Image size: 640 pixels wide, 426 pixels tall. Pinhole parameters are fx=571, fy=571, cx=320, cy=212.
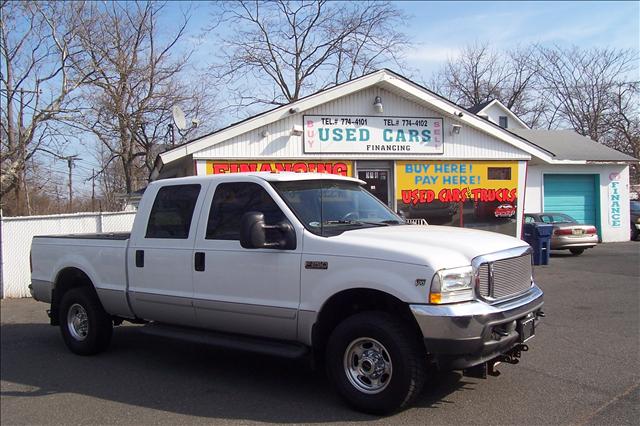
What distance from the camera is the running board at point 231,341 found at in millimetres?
4902

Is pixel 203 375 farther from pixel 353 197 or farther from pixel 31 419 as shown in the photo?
pixel 353 197

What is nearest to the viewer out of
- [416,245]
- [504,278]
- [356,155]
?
[416,245]

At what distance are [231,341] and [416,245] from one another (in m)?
2.00

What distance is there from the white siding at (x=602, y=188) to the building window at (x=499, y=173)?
247 inches

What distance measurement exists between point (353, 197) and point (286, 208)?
3.03 ft

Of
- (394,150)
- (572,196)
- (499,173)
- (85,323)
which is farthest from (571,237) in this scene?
(85,323)

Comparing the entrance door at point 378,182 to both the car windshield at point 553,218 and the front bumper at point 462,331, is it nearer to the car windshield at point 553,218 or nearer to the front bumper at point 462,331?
the car windshield at point 553,218

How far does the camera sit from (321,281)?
187 inches

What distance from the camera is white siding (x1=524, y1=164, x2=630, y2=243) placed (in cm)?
2161

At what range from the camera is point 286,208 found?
17.0 feet

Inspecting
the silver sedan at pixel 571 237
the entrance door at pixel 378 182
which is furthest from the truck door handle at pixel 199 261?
the silver sedan at pixel 571 237

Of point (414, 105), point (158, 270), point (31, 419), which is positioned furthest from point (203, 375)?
point (414, 105)

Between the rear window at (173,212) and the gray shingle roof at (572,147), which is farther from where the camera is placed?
the gray shingle roof at (572,147)

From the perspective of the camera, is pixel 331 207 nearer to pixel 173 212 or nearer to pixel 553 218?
pixel 173 212
